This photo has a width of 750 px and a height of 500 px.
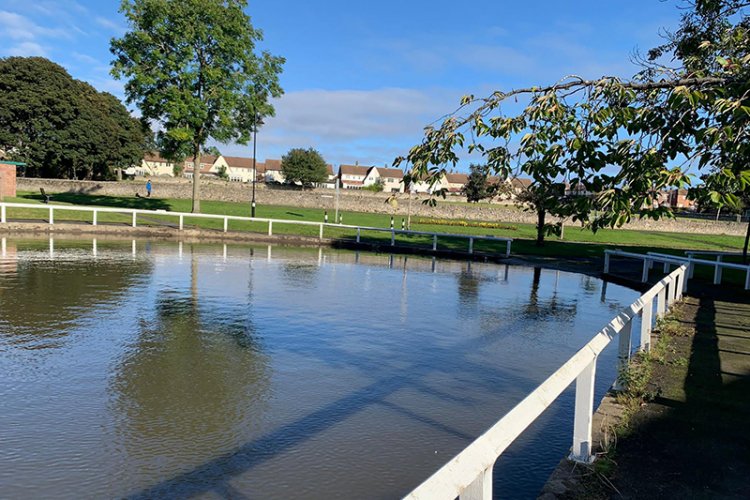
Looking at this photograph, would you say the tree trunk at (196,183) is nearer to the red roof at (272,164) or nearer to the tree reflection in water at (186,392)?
the tree reflection in water at (186,392)

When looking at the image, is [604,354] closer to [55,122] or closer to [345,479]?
[345,479]

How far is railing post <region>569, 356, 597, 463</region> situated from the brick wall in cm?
4213

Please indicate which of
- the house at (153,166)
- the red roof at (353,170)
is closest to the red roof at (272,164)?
the red roof at (353,170)

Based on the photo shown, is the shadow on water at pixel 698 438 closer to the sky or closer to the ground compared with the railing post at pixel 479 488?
closer to the ground

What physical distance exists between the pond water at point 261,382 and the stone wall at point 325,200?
127 feet

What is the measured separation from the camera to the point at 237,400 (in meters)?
5.89

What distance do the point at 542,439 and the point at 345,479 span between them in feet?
6.96

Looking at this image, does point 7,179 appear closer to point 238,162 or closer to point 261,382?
point 261,382

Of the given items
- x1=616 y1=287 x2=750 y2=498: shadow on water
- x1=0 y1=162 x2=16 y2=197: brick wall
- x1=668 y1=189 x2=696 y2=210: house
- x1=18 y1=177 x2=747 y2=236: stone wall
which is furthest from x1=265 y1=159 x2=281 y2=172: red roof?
x1=668 y1=189 x2=696 y2=210: house

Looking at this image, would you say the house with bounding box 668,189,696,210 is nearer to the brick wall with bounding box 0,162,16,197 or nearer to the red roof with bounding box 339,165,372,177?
the brick wall with bounding box 0,162,16,197

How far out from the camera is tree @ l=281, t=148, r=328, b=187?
95.8m

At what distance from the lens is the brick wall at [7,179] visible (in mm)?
36750

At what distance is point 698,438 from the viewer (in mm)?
4527

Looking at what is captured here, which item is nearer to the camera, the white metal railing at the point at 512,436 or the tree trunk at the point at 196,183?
the white metal railing at the point at 512,436
